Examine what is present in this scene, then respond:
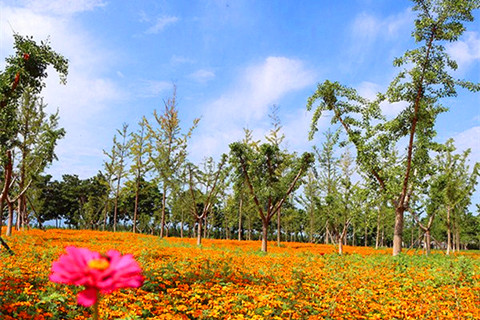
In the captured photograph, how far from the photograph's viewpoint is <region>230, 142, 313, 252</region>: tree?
2240cm

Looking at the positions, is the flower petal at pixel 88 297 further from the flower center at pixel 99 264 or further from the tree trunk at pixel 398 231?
the tree trunk at pixel 398 231

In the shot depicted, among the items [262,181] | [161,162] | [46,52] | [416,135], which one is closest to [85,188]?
[161,162]

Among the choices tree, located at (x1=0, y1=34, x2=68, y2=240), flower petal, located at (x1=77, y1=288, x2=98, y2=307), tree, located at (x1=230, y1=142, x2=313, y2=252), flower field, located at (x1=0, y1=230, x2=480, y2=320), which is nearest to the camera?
flower petal, located at (x1=77, y1=288, x2=98, y2=307)

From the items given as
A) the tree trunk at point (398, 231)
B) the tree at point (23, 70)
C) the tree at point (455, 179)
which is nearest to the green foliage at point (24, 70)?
the tree at point (23, 70)

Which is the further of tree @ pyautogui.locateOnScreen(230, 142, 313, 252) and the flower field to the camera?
tree @ pyautogui.locateOnScreen(230, 142, 313, 252)

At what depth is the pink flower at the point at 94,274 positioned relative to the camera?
1.29 meters

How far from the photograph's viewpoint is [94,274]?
4.29 ft

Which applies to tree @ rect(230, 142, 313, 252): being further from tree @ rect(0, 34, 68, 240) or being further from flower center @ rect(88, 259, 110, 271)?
flower center @ rect(88, 259, 110, 271)

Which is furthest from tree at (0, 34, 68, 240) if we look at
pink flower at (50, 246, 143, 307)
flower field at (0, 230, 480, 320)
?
pink flower at (50, 246, 143, 307)

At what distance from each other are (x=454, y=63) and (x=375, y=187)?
284 inches

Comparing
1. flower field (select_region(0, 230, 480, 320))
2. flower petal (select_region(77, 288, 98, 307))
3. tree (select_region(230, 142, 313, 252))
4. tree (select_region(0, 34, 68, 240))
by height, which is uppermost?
tree (select_region(0, 34, 68, 240))

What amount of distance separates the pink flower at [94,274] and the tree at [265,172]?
20.7m

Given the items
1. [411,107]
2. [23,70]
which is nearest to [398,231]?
[411,107]

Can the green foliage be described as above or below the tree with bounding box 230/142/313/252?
above
